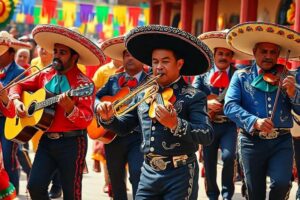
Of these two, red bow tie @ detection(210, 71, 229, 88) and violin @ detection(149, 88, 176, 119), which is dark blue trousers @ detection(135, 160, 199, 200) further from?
red bow tie @ detection(210, 71, 229, 88)

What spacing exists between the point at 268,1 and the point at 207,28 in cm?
160

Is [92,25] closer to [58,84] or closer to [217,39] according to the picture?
[217,39]

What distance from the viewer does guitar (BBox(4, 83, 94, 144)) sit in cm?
668

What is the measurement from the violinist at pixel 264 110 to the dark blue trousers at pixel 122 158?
1322 mm

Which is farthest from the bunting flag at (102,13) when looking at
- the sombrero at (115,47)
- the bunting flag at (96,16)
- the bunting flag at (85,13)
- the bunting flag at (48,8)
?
the sombrero at (115,47)

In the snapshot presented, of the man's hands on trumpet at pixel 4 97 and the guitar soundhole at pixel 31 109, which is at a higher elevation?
the man's hands on trumpet at pixel 4 97

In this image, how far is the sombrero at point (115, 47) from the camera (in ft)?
27.4

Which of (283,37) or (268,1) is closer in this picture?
(283,37)

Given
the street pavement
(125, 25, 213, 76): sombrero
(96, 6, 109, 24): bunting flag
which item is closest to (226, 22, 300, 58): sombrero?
(125, 25, 213, 76): sombrero

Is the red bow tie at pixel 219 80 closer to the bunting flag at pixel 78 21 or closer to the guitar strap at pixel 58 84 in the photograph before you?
the guitar strap at pixel 58 84

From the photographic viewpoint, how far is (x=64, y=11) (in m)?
31.0

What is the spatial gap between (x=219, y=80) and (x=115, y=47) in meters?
1.36

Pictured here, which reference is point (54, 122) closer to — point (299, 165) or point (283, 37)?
point (283, 37)

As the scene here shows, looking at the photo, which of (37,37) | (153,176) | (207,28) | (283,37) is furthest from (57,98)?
(207,28)
